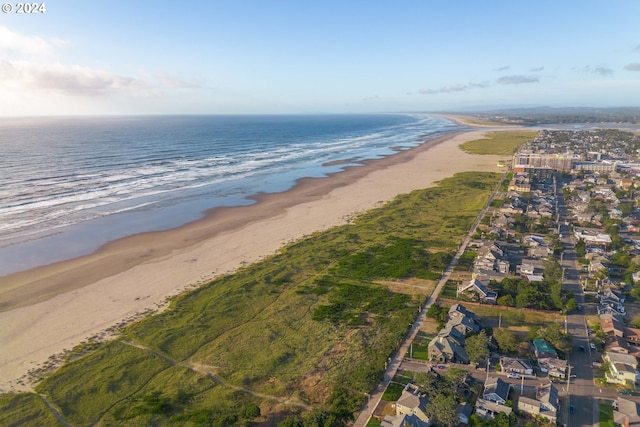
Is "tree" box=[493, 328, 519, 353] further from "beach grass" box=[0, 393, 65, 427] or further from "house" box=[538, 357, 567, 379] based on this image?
"beach grass" box=[0, 393, 65, 427]

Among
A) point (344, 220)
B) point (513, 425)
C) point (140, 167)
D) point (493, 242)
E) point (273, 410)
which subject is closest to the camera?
point (513, 425)

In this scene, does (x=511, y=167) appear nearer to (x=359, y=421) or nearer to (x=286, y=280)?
(x=286, y=280)

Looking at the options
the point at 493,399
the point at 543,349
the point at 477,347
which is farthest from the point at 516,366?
the point at 493,399

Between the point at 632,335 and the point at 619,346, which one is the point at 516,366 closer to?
the point at 619,346

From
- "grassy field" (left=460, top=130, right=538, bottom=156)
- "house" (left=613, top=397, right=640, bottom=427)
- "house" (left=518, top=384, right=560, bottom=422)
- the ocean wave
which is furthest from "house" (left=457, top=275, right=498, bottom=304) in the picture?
"grassy field" (left=460, top=130, right=538, bottom=156)

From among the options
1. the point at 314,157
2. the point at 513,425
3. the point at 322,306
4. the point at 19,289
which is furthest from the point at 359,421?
the point at 314,157

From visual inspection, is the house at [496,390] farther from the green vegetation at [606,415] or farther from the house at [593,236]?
the house at [593,236]
